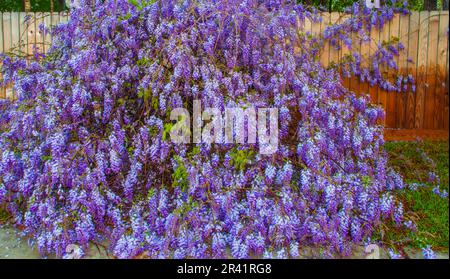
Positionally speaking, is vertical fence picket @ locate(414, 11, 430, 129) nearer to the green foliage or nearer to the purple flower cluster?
the purple flower cluster

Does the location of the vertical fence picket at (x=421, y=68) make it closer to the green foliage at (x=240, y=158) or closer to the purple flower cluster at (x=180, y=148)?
the purple flower cluster at (x=180, y=148)

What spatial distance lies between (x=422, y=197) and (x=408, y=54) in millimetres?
2302

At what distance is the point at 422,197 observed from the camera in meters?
3.87

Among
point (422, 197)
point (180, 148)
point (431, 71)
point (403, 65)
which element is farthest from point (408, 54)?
point (180, 148)

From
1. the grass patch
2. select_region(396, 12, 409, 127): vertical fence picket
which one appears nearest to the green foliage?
the grass patch

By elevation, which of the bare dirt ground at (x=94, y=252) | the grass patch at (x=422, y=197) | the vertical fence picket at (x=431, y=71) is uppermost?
the vertical fence picket at (x=431, y=71)

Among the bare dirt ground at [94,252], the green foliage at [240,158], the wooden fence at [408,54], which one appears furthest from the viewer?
the wooden fence at [408,54]

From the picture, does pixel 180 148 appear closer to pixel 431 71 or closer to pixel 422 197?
pixel 422 197

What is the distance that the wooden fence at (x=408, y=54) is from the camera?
555 cm

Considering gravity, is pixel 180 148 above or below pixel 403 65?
below

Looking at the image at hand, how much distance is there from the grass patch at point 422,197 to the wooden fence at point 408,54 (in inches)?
19.9

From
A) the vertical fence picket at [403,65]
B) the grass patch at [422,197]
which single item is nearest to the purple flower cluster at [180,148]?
the grass patch at [422,197]

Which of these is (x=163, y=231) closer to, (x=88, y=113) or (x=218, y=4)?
(x=88, y=113)

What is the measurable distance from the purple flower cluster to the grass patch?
15 cm
